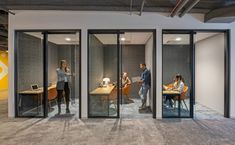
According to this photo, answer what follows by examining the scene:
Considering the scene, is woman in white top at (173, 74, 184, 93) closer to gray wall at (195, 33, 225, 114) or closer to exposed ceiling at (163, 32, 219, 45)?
exposed ceiling at (163, 32, 219, 45)

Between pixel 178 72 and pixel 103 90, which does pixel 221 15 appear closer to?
pixel 178 72

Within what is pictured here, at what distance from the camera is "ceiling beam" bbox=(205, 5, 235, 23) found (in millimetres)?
4673

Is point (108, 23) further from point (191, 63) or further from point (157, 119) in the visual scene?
point (157, 119)

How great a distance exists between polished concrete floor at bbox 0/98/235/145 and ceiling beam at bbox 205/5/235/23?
2.52 m

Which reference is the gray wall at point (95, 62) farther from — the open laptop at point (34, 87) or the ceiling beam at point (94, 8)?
the open laptop at point (34, 87)

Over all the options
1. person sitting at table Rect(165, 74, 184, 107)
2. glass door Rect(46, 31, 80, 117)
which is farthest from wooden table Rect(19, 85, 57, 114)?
person sitting at table Rect(165, 74, 184, 107)

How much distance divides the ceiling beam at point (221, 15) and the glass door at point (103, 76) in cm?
240

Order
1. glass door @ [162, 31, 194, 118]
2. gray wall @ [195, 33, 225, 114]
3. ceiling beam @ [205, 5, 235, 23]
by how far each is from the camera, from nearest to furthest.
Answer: ceiling beam @ [205, 5, 235, 23] → glass door @ [162, 31, 194, 118] → gray wall @ [195, 33, 225, 114]

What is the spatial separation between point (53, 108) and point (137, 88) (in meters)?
3.81

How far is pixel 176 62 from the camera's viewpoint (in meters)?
5.87

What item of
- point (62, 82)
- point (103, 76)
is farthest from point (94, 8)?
point (62, 82)

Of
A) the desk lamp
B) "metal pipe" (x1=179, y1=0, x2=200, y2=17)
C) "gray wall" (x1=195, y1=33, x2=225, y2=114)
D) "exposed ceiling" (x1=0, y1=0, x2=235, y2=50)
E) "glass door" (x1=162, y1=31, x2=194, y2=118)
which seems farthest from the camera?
the desk lamp

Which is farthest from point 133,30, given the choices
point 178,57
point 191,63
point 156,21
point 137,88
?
point 137,88

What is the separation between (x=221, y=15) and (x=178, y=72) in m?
1.85
